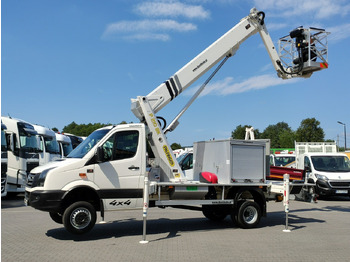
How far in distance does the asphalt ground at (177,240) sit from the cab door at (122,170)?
86 centimetres

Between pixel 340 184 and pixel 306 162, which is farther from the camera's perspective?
pixel 306 162

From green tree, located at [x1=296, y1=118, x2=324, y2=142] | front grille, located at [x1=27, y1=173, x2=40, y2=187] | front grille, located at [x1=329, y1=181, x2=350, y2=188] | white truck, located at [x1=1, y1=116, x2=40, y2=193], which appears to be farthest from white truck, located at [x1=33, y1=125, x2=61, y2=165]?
green tree, located at [x1=296, y1=118, x2=324, y2=142]

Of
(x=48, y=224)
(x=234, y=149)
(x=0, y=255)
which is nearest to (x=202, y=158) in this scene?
(x=234, y=149)

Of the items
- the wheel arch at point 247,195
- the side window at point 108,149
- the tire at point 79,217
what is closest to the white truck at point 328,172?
the wheel arch at point 247,195

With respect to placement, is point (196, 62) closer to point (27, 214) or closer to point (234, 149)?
point (234, 149)

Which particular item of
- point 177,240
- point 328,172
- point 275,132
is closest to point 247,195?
point 177,240

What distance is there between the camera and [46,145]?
66.1ft

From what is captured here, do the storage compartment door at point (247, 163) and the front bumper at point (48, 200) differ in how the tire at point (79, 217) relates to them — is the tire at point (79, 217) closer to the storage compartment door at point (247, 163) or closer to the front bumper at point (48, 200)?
the front bumper at point (48, 200)

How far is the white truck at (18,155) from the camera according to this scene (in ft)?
52.8

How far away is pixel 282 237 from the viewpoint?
884 centimetres

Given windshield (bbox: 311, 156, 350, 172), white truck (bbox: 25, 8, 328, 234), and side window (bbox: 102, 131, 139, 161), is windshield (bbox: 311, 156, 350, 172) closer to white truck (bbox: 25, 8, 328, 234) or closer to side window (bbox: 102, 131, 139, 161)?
white truck (bbox: 25, 8, 328, 234)

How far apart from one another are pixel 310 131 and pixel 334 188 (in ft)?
151

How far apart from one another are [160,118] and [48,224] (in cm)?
411

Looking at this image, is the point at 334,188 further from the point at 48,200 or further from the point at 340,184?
the point at 48,200
